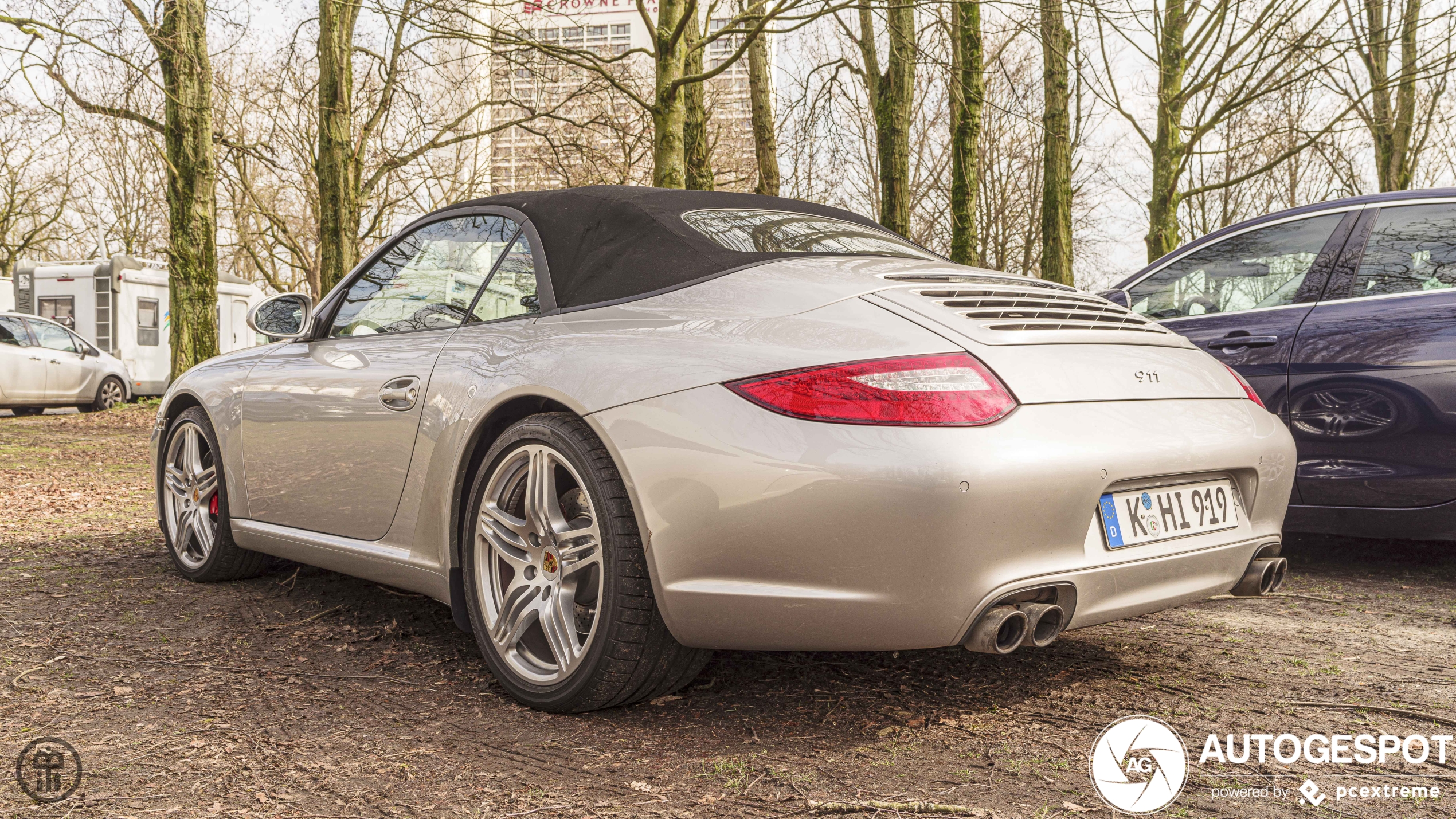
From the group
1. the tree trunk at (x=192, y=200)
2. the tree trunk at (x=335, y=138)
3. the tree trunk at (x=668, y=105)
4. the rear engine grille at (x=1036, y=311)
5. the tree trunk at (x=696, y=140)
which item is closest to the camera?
the rear engine grille at (x=1036, y=311)

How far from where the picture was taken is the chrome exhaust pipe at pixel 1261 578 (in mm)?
3000

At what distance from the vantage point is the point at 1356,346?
180 inches

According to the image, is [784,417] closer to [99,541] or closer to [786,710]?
[786,710]

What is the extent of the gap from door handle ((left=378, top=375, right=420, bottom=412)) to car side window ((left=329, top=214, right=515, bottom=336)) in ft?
0.76

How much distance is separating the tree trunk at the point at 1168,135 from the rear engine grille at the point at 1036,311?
15673 millimetres

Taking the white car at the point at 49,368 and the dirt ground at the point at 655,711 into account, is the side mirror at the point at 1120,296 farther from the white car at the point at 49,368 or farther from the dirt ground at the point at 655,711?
the white car at the point at 49,368

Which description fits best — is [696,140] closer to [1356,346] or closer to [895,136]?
[895,136]

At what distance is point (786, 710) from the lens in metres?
2.95

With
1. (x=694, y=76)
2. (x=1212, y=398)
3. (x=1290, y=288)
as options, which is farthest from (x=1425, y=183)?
(x=1212, y=398)

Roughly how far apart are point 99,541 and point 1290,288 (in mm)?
5680

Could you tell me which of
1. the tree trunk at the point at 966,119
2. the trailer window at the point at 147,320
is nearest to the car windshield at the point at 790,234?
the tree trunk at the point at 966,119

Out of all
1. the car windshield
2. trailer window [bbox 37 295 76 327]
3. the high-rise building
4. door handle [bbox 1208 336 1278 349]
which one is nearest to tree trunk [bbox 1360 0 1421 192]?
the high-rise building

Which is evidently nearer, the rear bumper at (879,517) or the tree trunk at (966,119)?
the rear bumper at (879,517)

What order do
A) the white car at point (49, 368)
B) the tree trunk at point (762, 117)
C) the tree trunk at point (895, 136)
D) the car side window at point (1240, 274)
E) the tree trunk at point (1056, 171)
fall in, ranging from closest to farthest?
the car side window at point (1240, 274) → the tree trunk at point (1056, 171) → the tree trunk at point (895, 136) → the tree trunk at point (762, 117) → the white car at point (49, 368)
